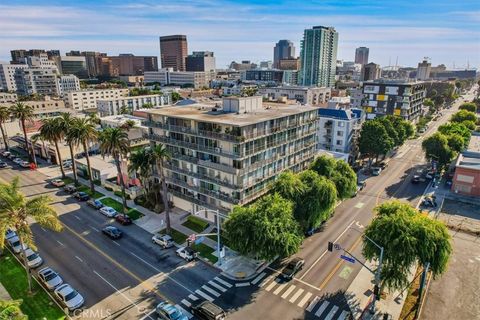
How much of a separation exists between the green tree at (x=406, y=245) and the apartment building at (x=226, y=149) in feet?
73.5

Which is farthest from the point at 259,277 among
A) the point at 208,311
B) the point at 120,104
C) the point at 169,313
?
the point at 120,104

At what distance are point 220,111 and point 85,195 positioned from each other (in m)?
35.1

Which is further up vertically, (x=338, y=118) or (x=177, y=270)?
(x=338, y=118)

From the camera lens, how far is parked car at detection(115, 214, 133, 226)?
55.9 meters

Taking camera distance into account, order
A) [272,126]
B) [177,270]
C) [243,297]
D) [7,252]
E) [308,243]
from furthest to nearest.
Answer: [272,126] → [308,243] → [7,252] → [177,270] → [243,297]

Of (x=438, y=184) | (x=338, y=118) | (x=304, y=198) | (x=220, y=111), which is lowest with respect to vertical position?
(x=438, y=184)

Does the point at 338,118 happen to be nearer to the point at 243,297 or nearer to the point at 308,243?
the point at 308,243

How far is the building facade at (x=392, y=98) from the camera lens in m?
122

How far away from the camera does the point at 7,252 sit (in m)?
46.7

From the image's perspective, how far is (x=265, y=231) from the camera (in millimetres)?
38938

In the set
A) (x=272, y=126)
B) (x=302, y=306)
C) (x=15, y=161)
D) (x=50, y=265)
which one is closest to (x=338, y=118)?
(x=272, y=126)

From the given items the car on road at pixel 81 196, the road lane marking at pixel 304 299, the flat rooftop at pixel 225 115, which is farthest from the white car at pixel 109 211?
the road lane marking at pixel 304 299

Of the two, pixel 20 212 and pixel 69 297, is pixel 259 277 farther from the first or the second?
pixel 20 212

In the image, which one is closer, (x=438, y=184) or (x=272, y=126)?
(x=272, y=126)
